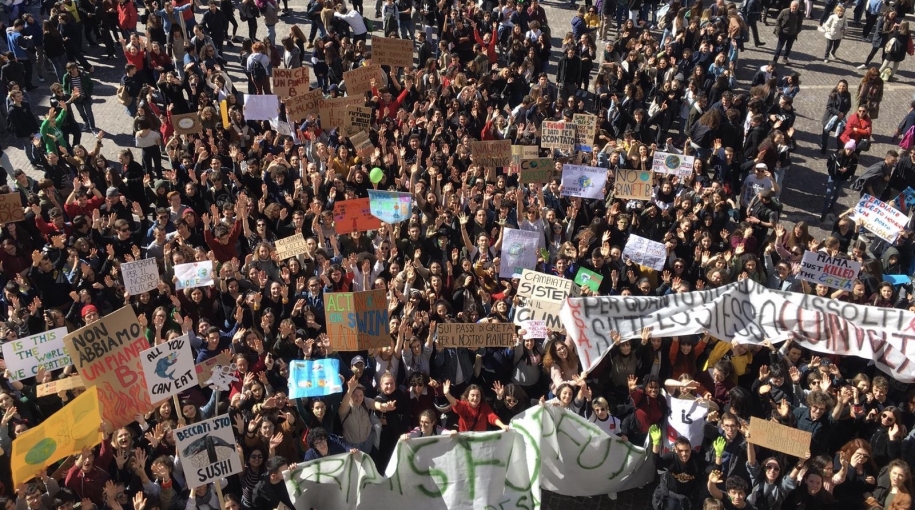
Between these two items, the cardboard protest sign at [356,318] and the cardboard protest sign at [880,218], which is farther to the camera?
the cardboard protest sign at [880,218]

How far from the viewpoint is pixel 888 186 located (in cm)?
1301

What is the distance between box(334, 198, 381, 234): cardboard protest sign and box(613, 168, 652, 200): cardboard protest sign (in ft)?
11.5

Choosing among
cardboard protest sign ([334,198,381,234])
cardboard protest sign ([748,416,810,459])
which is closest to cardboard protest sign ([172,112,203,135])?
cardboard protest sign ([334,198,381,234])

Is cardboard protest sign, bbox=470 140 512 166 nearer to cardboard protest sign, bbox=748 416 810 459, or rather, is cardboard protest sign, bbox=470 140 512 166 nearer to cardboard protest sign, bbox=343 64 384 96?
cardboard protest sign, bbox=343 64 384 96

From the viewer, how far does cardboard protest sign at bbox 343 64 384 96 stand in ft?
47.5

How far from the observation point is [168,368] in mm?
7855

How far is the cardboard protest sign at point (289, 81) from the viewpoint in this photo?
13.7 m

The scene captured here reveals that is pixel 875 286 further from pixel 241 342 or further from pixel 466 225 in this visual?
pixel 241 342

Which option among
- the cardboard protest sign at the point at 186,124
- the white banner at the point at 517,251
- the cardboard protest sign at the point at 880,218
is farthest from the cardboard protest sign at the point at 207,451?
the cardboard protest sign at the point at 880,218

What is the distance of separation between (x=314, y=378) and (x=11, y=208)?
5473 mm

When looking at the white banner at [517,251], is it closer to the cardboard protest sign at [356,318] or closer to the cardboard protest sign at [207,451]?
the cardboard protest sign at [356,318]

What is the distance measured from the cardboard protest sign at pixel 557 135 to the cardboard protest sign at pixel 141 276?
6656mm

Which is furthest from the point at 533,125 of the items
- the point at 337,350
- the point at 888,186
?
the point at 337,350

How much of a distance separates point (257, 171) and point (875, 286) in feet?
28.7
